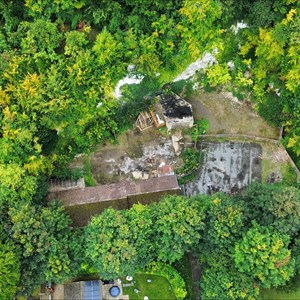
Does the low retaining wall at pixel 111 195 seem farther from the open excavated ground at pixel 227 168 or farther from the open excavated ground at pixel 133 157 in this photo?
the open excavated ground at pixel 227 168

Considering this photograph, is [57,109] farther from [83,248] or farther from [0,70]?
[83,248]

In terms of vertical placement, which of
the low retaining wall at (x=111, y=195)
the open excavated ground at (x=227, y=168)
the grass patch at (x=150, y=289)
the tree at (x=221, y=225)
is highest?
the open excavated ground at (x=227, y=168)

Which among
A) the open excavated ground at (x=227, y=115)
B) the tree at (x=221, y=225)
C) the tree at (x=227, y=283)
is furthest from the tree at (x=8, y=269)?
the open excavated ground at (x=227, y=115)

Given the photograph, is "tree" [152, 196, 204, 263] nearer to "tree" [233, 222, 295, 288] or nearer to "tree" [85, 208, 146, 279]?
"tree" [85, 208, 146, 279]

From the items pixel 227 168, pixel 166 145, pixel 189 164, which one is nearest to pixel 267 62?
pixel 227 168

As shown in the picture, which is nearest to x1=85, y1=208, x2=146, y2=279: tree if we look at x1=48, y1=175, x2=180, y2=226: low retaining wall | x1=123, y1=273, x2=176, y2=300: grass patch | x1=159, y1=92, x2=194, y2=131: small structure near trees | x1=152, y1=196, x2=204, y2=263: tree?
x1=152, y1=196, x2=204, y2=263: tree

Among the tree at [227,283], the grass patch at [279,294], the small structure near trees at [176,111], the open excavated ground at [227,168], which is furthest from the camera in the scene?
the open excavated ground at [227,168]

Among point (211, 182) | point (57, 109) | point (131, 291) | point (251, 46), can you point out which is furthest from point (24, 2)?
point (131, 291)
